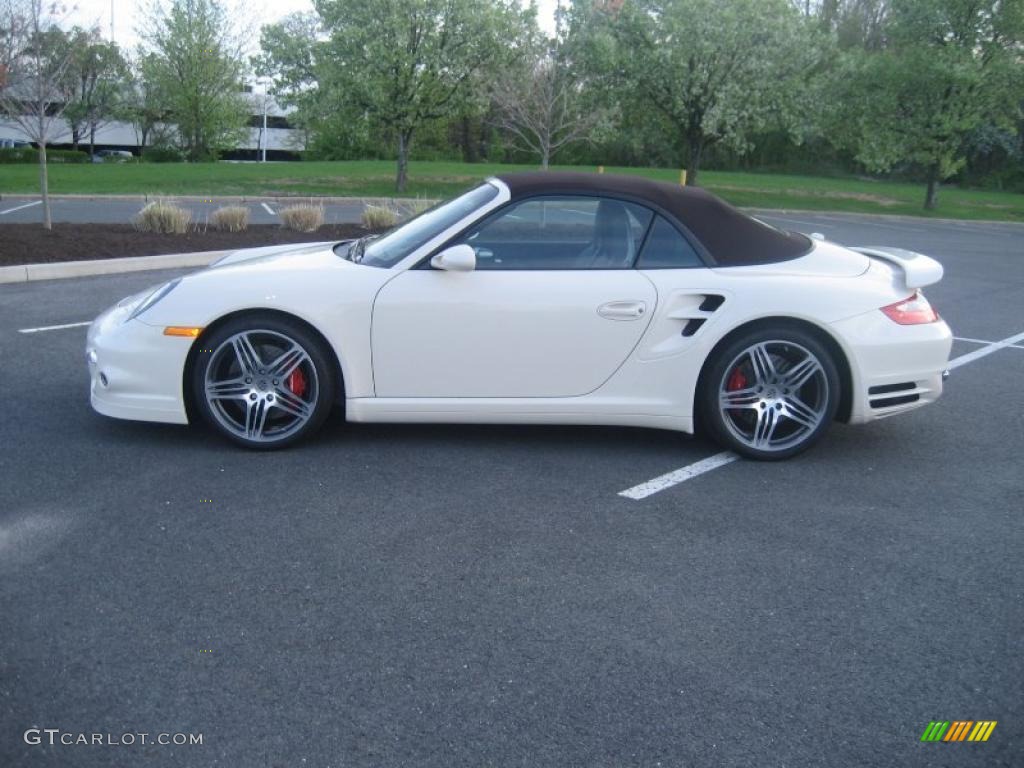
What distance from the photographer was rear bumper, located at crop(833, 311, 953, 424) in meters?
5.14

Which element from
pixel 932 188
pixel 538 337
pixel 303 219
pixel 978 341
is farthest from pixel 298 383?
pixel 932 188

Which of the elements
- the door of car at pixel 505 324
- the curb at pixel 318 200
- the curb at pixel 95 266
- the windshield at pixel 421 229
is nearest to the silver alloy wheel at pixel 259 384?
the door of car at pixel 505 324

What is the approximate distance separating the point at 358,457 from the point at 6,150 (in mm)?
45616

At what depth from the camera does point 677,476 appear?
5.00 m

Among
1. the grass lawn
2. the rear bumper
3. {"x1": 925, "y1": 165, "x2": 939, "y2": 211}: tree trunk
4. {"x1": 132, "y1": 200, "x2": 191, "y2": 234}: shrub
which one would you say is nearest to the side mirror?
the rear bumper

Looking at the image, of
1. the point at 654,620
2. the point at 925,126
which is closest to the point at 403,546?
the point at 654,620

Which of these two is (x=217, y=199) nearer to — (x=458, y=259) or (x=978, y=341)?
(x=978, y=341)

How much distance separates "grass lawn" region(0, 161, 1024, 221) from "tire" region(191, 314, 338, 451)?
2119 centimetres

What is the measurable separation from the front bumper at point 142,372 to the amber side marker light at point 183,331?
20mm

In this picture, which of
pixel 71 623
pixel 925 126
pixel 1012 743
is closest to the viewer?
pixel 1012 743

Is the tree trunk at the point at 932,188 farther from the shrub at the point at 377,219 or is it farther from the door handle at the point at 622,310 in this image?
the door handle at the point at 622,310

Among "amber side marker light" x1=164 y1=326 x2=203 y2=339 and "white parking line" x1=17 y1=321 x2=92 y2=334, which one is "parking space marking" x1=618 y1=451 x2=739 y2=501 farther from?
"white parking line" x1=17 y1=321 x2=92 y2=334

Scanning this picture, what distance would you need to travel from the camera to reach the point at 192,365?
5090 millimetres

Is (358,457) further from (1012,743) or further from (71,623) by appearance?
(1012,743)
